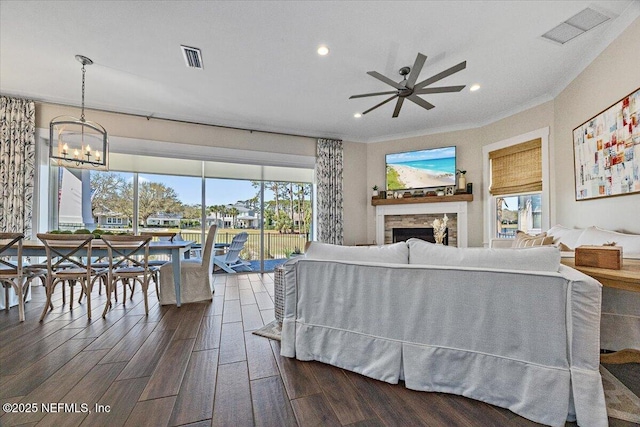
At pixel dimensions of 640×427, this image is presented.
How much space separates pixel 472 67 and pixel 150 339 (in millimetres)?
4519

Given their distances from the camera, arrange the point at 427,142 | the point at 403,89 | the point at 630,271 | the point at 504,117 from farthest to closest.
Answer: the point at 427,142 < the point at 504,117 < the point at 403,89 < the point at 630,271

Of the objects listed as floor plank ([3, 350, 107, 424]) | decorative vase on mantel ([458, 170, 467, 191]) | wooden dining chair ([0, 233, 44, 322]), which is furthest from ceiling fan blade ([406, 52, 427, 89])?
wooden dining chair ([0, 233, 44, 322])

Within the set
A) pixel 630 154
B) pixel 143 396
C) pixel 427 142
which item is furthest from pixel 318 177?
pixel 143 396

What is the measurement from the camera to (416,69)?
2834mm

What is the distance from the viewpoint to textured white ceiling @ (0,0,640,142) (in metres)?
2.49

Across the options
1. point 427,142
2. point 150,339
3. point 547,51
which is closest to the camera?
point 150,339

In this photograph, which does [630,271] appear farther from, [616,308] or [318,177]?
[318,177]

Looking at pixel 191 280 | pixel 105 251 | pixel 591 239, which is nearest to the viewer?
pixel 591 239

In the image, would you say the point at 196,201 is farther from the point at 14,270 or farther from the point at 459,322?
the point at 459,322

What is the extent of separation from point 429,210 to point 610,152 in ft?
9.71

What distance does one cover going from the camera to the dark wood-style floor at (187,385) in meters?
1.37

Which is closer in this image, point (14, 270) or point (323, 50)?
point (14, 270)

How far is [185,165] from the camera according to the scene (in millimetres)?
5145

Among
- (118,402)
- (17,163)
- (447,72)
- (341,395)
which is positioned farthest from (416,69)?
(17,163)
